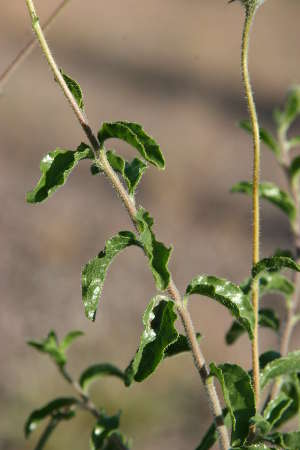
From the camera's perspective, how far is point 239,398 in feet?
2.68

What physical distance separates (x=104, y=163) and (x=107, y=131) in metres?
0.05

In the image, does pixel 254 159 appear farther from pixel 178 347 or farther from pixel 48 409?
pixel 48 409

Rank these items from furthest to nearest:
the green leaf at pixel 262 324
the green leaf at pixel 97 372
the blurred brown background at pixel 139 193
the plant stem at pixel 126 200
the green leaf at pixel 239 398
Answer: the blurred brown background at pixel 139 193
the green leaf at pixel 97 372
the green leaf at pixel 262 324
the green leaf at pixel 239 398
the plant stem at pixel 126 200

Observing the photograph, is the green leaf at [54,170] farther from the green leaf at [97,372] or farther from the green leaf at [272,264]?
the green leaf at [97,372]

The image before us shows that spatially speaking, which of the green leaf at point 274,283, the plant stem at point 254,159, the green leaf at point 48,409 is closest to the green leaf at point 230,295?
the plant stem at point 254,159

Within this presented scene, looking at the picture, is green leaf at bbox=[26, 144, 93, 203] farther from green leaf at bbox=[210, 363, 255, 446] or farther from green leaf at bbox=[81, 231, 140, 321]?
green leaf at bbox=[210, 363, 255, 446]

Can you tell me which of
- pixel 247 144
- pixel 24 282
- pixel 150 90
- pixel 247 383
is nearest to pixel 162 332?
pixel 247 383

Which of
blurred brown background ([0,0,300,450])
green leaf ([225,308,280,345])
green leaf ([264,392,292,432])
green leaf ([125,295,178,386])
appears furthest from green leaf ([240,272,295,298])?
blurred brown background ([0,0,300,450])

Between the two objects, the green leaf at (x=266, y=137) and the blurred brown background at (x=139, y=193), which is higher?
the blurred brown background at (x=139, y=193)

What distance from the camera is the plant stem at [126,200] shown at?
697 millimetres

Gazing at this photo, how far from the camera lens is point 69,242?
4242 mm

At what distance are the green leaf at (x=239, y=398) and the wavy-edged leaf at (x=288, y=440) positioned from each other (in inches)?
1.1

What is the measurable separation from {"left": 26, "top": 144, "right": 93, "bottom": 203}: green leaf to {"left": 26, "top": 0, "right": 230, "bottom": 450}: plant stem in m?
0.02

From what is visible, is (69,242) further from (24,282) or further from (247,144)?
(247,144)
